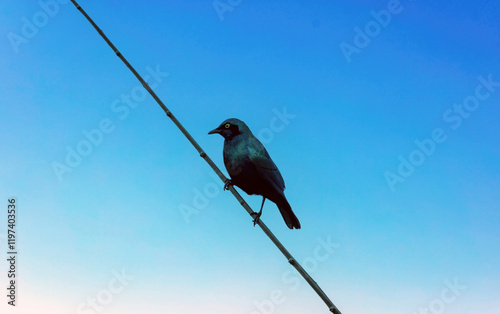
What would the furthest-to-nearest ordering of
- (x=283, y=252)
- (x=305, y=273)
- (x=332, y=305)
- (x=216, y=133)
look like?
(x=216, y=133) < (x=283, y=252) < (x=305, y=273) < (x=332, y=305)

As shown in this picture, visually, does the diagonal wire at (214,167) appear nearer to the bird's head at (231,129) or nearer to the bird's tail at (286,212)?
the bird's tail at (286,212)

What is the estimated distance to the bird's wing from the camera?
4.42 metres

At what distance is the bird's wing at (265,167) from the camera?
14.5ft

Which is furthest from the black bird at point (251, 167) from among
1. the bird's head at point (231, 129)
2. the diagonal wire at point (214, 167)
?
the diagonal wire at point (214, 167)

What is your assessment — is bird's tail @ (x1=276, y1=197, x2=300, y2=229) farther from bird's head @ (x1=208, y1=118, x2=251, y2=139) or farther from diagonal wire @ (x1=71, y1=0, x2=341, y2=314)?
diagonal wire @ (x1=71, y1=0, x2=341, y2=314)

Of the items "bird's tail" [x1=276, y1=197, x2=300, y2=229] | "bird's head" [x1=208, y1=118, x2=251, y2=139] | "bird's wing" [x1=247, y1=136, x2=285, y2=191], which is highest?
"bird's head" [x1=208, y1=118, x2=251, y2=139]

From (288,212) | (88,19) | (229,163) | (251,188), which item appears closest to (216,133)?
(229,163)

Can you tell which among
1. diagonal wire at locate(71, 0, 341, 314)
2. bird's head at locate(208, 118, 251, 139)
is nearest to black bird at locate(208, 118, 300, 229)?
bird's head at locate(208, 118, 251, 139)

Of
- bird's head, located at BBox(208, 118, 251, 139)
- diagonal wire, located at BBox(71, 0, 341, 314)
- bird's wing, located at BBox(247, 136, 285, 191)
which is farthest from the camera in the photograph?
bird's head, located at BBox(208, 118, 251, 139)

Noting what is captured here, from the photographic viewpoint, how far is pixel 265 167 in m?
4.44

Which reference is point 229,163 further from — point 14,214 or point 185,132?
point 14,214

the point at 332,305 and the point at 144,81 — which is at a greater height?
the point at 144,81

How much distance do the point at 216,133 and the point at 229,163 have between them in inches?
13.7

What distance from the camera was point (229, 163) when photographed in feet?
15.3
